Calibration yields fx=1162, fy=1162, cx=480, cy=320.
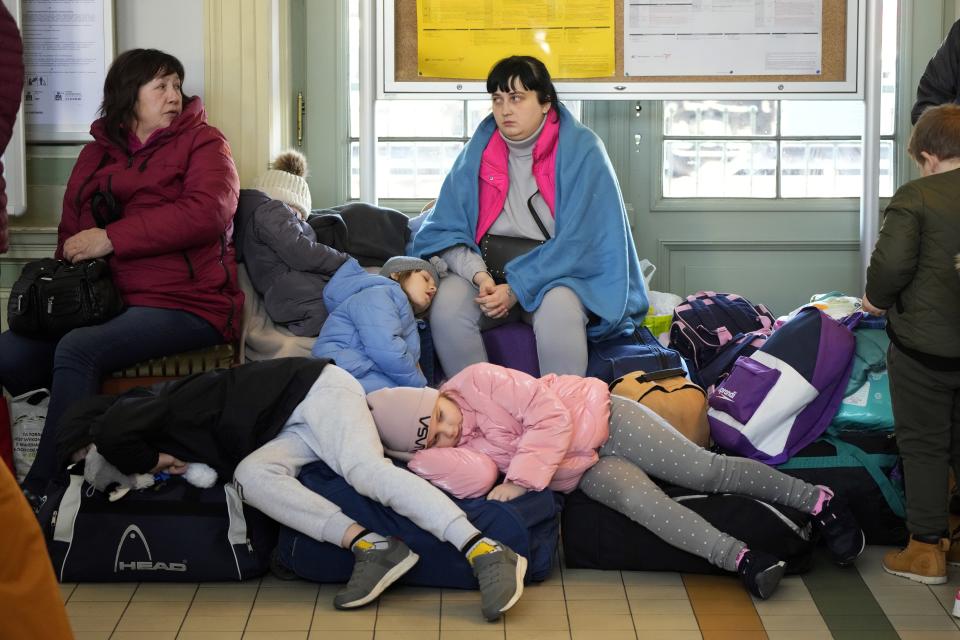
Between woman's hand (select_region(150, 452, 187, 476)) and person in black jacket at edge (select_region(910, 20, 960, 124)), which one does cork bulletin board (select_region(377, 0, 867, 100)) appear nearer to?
person in black jacket at edge (select_region(910, 20, 960, 124))

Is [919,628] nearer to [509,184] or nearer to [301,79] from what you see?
[509,184]

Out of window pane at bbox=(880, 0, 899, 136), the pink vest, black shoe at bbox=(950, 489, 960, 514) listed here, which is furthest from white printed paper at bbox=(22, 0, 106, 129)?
black shoe at bbox=(950, 489, 960, 514)

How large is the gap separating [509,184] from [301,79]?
46.8 inches

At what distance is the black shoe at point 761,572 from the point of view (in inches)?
107

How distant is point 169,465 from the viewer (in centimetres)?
292

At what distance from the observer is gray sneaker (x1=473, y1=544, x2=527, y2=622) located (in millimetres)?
2594

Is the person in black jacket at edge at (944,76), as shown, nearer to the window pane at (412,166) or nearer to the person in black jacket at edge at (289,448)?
the window pane at (412,166)

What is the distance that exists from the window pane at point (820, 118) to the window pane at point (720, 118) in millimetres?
55

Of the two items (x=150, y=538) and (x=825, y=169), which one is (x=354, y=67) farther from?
(x=150, y=538)

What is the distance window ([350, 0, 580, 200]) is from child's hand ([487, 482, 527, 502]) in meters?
1.98

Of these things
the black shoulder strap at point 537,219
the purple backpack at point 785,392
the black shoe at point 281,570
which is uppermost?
the black shoulder strap at point 537,219

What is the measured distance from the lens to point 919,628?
2.59m

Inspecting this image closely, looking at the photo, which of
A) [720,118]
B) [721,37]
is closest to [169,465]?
[721,37]

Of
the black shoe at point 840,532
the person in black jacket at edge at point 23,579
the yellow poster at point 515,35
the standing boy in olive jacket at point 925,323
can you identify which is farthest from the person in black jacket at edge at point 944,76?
the person in black jacket at edge at point 23,579
